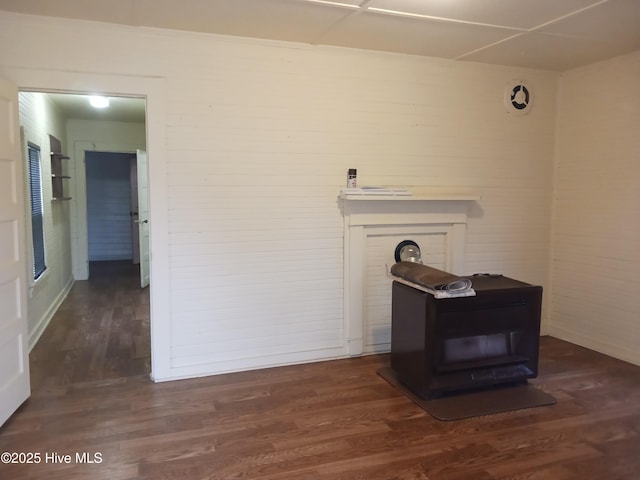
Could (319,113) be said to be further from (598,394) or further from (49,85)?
(598,394)

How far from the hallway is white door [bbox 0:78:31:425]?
1.26 ft

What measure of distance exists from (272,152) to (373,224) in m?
0.98

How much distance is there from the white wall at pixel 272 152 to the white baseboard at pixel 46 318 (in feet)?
5.31

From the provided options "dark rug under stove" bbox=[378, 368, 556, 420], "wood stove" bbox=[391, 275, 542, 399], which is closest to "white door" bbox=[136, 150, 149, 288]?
"wood stove" bbox=[391, 275, 542, 399]

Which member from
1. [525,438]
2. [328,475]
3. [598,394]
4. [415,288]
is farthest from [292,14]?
[598,394]

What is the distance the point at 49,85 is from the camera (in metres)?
3.07

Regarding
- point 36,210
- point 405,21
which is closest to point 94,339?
point 36,210

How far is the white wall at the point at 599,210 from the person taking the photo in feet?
12.6

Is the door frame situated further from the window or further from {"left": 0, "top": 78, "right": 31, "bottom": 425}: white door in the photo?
the window

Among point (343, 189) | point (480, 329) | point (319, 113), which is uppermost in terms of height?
point (319, 113)

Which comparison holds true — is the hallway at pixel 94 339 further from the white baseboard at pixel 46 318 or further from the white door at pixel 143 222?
the white door at pixel 143 222

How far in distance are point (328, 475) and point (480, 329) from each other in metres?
1.43

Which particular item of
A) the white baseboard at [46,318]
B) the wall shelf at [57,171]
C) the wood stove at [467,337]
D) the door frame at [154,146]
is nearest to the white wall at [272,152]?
the door frame at [154,146]

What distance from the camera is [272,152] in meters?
3.60
